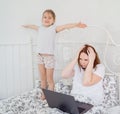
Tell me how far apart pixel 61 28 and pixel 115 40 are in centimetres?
52

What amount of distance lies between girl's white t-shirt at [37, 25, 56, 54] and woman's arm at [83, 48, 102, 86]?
415mm

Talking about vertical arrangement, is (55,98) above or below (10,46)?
below

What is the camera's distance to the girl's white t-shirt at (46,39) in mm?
2518

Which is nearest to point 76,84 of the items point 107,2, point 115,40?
point 115,40

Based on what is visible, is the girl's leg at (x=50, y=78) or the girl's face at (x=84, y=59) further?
the girl's leg at (x=50, y=78)

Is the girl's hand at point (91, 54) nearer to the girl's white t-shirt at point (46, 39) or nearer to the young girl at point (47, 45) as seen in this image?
the young girl at point (47, 45)

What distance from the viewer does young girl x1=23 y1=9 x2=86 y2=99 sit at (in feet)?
8.15

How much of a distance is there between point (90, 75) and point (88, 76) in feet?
0.07

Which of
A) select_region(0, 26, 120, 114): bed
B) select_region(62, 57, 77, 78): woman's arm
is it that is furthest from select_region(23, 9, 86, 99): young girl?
select_region(62, 57, 77, 78): woman's arm

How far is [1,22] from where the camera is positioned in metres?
2.92

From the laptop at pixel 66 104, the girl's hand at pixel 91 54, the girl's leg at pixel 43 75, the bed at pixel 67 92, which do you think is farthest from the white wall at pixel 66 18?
the laptop at pixel 66 104

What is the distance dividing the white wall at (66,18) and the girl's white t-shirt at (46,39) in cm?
29

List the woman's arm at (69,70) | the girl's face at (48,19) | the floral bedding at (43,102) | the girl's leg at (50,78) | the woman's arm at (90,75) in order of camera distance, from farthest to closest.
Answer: the girl's leg at (50,78), the girl's face at (48,19), the woman's arm at (69,70), the woman's arm at (90,75), the floral bedding at (43,102)

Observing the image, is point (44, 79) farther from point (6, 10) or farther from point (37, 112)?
point (6, 10)
